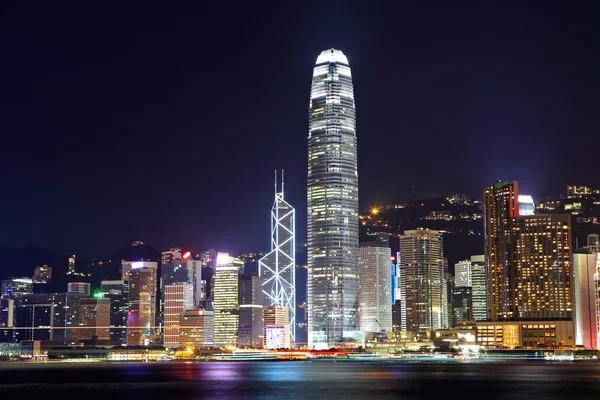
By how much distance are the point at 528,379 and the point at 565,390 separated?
3123cm

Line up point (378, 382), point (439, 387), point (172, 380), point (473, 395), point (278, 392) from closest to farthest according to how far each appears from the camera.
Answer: point (473, 395) < point (278, 392) < point (439, 387) < point (378, 382) < point (172, 380)

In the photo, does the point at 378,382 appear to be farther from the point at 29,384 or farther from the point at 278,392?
the point at 29,384

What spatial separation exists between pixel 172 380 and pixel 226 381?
15060 millimetres

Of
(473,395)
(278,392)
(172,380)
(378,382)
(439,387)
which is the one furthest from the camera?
(172,380)

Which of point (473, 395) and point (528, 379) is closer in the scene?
point (473, 395)

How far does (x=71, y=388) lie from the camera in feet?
538

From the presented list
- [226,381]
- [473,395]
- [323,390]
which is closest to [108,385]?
[226,381]

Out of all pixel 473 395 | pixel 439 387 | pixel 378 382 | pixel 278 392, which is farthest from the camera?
pixel 378 382

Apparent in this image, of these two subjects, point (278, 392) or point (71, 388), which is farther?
point (71, 388)

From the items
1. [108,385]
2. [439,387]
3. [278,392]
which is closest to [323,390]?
[278,392]

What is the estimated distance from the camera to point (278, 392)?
144 m

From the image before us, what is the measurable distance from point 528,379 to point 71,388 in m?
84.7

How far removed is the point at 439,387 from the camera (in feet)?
509

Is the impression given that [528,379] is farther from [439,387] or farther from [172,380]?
[172,380]
